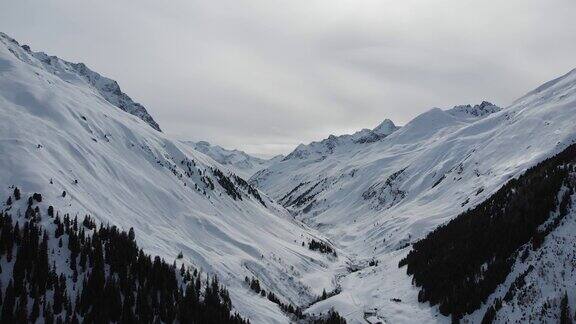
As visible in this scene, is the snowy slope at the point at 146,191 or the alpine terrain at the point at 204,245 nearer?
the alpine terrain at the point at 204,245

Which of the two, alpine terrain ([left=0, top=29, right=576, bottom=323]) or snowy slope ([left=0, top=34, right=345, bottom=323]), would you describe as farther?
snowy slope ([left=0, top=34, right=345, bottom=323])

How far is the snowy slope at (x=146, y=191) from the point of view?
70938 mm

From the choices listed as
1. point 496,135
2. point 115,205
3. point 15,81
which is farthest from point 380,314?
point 496,135

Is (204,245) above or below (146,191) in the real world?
below

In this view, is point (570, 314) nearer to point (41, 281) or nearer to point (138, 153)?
point (41, 281)

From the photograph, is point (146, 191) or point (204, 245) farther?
point (146, 191)

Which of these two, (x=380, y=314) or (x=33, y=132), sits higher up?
(x=33, y=132)

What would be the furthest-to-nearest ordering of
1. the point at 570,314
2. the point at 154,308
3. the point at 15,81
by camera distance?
the point at 15,81 < the point at 154,308 < the point at 570,314

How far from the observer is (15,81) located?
362ft

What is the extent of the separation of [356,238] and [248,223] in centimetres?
6583

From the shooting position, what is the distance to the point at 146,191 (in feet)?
326

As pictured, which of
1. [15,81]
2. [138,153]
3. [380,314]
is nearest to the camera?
[380,314]

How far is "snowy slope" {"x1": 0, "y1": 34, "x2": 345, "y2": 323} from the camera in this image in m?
70.9

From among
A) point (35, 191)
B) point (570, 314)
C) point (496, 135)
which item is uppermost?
point (496, 135)
